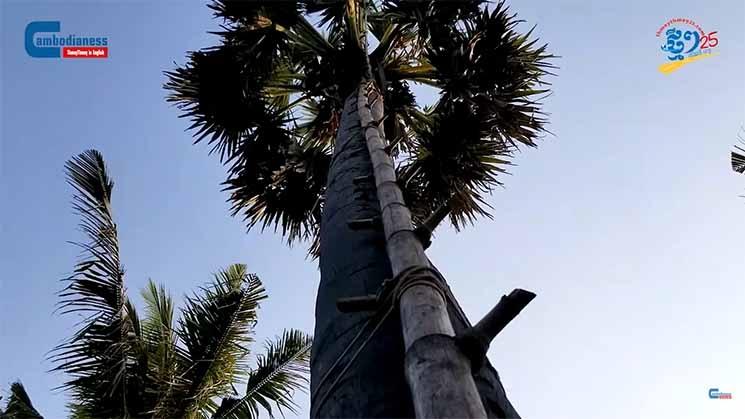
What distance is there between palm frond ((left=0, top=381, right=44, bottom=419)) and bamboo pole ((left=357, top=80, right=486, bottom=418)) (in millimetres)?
6100

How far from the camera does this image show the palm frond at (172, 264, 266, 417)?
6.91 metres

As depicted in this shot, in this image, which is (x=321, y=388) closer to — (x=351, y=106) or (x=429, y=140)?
(x=351, y=106)

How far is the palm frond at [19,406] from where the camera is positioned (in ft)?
22.2

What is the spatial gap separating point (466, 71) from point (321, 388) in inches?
223

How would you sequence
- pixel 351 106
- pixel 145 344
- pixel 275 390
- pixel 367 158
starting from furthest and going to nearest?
pixel 275 390
pixel 145 344
pixel 351 106
pixel 367 158

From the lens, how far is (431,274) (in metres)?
2.12

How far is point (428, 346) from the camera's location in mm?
1739

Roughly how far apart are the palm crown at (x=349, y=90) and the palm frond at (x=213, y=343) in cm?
119

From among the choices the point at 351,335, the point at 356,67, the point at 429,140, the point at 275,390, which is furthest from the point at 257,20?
the point at 351,335

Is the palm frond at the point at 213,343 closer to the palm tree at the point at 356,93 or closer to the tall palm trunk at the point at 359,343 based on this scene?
the palm tree at the point at 356,93

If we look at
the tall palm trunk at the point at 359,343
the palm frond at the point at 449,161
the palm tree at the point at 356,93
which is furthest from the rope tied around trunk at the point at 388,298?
the palm frond at the point at 449,161

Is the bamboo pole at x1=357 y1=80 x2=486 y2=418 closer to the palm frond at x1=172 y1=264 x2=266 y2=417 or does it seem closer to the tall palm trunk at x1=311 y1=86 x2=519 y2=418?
the tall palm trunk at x1=311 y1=86 x2=519 y2=418

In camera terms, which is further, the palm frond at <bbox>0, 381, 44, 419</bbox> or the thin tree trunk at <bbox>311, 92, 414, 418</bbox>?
the palm frond at <bbox>0, 381, 44, 419</bbox>

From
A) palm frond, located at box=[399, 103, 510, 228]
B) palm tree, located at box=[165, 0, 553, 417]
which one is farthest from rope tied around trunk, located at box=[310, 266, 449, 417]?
palm frond, located at box=[399, 103, 510, 228]
